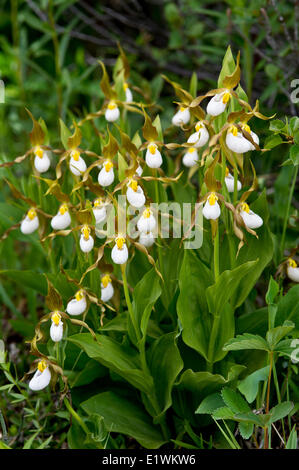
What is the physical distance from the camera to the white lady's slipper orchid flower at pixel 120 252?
1140 mm

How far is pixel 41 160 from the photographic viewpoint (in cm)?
142

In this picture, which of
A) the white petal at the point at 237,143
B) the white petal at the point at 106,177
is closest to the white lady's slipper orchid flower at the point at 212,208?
the white petal at the point at 237,143

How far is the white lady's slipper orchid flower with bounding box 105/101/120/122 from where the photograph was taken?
1523 mm

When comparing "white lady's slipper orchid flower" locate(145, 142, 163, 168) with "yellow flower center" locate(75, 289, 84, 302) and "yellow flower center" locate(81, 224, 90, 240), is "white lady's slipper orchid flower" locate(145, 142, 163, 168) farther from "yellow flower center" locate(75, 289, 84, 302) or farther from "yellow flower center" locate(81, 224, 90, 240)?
"yellow flower center" locate(75, 289, 84, 302)

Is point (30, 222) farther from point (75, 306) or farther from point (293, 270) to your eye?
point (293, 270)

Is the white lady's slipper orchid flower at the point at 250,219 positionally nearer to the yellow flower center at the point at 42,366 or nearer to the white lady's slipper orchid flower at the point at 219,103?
the white lady's slipper orchid flower at the point at 219,103

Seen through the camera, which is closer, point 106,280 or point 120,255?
point 120,255

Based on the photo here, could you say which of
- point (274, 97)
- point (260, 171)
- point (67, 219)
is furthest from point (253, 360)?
point (274, 97)

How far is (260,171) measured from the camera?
7.53 feet

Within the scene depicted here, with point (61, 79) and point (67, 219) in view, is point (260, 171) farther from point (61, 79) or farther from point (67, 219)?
point (67, 219)

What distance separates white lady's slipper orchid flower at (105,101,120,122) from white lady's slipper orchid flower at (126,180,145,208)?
0.44m

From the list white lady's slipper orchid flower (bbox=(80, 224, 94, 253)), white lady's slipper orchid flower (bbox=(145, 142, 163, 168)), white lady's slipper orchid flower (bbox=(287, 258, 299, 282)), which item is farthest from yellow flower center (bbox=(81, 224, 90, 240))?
white lady's slipper orchid flower (bbox=(287, 258, 299, 282))

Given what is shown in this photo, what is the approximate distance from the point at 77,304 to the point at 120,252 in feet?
0.63

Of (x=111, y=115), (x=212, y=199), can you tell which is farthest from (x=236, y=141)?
(x=111, y=115)
